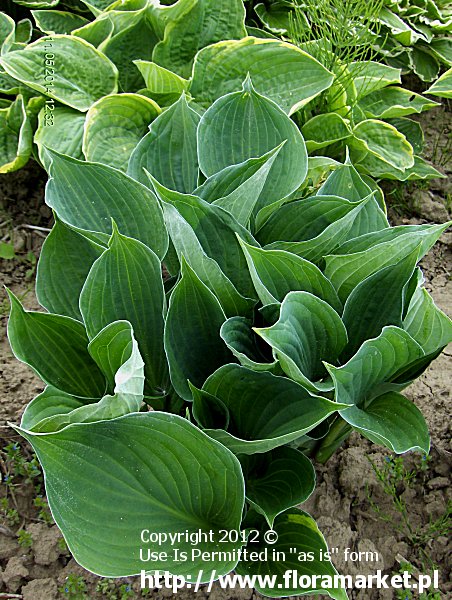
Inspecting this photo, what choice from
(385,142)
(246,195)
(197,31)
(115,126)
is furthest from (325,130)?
(246,195)

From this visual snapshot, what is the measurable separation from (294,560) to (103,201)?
74 cm

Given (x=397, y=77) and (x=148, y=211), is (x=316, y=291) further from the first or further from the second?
(x=397, y=77)

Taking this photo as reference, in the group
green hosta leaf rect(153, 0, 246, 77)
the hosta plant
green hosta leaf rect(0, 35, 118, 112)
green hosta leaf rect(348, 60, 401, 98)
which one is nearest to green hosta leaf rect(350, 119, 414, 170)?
the hosta plant

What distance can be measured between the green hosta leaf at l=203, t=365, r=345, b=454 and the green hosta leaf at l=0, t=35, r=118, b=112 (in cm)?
123

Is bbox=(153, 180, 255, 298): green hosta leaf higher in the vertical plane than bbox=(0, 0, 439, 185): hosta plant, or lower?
higher

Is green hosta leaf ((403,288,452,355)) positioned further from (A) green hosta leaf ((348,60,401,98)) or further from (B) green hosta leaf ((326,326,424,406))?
(A) green hosta leaf ((348,60,401,98))

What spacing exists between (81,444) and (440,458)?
988 millimetres

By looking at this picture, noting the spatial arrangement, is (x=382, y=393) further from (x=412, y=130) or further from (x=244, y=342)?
(x=412, y=130)

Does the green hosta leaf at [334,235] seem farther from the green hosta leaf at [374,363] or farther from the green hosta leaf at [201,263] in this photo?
the green hosta leaf at [374,363]

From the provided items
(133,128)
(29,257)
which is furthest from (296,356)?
(29,257)

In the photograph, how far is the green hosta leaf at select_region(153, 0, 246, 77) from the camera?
200cm

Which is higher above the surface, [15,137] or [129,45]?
[129,45]

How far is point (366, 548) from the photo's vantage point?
4.54ft

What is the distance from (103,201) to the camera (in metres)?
1.22
